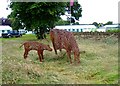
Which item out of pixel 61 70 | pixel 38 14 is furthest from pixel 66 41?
pixel 38 14

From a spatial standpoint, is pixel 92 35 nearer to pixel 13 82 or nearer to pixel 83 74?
pixel 83 74

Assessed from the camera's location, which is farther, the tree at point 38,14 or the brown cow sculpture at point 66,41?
the tree at point 38,14

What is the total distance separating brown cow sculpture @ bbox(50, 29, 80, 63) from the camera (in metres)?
12.1

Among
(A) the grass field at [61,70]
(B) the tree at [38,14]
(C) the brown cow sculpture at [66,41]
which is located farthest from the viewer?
(B) the tree at [38,14]

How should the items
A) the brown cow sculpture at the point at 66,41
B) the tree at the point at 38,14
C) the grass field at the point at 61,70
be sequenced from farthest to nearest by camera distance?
the tree at the point at 38,14
the brown cow sculpture at the point at 66,41
the grass field at the point at 61,70

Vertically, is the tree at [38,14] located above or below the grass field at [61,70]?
above

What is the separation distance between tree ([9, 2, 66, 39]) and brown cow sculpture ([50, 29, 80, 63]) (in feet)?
32.1

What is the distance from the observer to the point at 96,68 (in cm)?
1088

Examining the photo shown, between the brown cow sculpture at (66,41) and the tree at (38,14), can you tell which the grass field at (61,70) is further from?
the tree at (38,14)

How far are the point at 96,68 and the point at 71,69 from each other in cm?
88

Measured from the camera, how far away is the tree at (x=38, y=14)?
904 inches

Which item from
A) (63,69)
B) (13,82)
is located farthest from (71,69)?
(13,82)

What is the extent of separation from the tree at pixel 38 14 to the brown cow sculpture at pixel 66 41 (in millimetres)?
9775

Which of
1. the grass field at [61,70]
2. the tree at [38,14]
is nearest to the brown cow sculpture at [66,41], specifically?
the grass field at [61,70]
